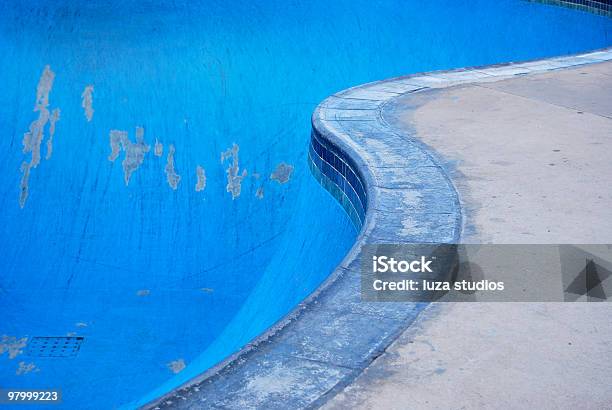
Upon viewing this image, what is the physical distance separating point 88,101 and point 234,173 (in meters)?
1.97

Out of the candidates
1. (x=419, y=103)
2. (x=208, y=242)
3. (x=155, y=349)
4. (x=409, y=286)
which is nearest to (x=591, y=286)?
(x=409, y=286)

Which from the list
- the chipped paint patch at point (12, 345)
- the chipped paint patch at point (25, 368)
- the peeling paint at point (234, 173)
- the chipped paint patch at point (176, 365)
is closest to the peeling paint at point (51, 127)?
the peeling paint at point (234, 173)

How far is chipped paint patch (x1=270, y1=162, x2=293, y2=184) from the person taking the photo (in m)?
7.06

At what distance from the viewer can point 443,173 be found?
3861mm

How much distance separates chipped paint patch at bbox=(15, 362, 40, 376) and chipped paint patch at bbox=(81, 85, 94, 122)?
10.3 feet

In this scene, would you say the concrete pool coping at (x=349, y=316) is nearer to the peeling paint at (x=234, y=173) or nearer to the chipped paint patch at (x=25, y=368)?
the peeling paint at (x=234, y=173)

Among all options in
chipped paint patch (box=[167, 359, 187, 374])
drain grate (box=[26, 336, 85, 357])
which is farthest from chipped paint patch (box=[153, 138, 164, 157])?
chipped paint patch (box=[167, 359, 187, 374])

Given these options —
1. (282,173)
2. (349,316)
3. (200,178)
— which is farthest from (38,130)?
(349,316)

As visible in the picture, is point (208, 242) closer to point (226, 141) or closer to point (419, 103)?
point (226, 141)

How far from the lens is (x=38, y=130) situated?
753 centimetres

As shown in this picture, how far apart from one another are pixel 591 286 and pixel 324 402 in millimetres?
1227

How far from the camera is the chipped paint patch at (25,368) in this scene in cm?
531

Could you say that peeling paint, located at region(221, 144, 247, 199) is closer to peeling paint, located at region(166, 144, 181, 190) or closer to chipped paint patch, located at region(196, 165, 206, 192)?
chipped paint patch, located at region(196, 165, 206, 192)

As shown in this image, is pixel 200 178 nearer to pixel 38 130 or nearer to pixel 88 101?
pixel 88 101
